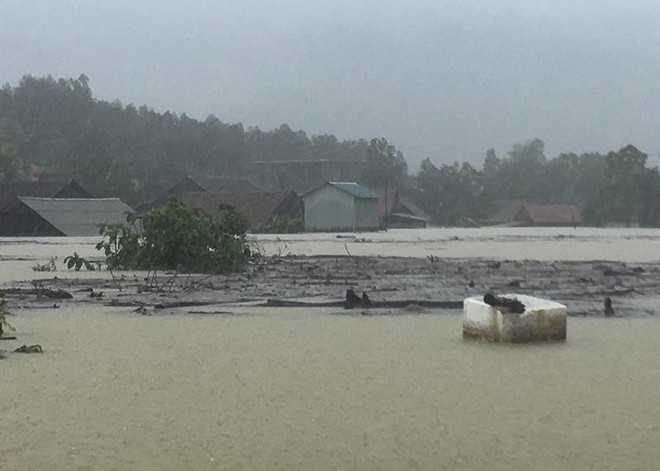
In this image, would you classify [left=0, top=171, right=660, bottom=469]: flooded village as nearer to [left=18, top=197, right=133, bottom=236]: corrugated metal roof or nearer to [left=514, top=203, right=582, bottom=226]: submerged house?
[left=18, top=197, right=133, bottom=236]: corrugated metal roof

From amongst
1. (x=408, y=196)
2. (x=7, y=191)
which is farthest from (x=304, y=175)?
(x=7, y=191)

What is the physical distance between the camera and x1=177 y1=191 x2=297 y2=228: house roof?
174 feet

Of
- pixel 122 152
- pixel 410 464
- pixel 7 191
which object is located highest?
pixel 122 152

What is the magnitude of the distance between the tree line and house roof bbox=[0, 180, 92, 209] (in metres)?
8.43

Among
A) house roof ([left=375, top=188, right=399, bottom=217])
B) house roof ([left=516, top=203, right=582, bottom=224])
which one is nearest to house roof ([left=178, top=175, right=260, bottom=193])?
house roof ([left=375, top=188, right=399, bottom=217])

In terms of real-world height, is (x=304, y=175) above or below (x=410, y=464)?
above

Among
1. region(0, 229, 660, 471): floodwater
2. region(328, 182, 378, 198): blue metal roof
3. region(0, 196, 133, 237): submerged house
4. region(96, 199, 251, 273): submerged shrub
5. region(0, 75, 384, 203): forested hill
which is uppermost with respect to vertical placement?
region(0, 75, 384, 203): forested hill

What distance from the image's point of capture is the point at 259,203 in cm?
5444

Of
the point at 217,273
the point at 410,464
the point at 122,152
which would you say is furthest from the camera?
the point at 122,152

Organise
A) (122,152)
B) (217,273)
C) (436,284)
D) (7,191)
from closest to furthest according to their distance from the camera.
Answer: (436,284) < (217,273) < (7,191) < (122,152)

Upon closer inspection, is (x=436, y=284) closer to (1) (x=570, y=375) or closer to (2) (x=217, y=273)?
(2) (x=217, y=273)

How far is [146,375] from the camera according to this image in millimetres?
5910

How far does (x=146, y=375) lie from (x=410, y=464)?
2.42 m

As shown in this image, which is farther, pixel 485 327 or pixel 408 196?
pixel 408 196
